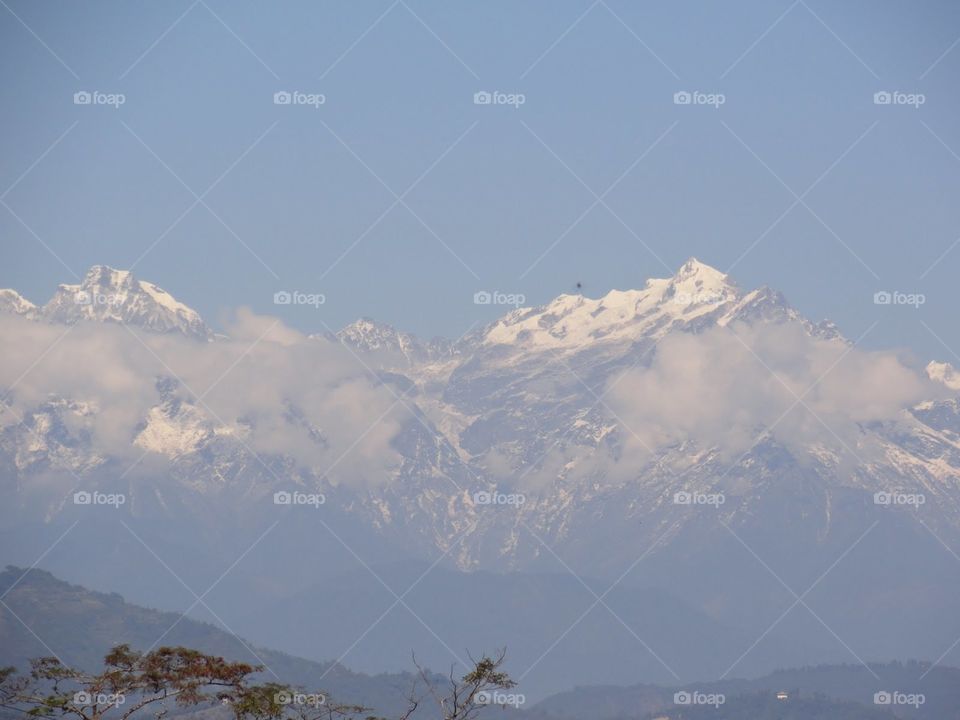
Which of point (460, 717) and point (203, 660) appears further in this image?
point (203, 660)

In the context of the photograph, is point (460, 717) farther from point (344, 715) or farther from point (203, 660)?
point (203, 660)

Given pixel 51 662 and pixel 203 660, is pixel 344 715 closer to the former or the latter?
pixel 203 660

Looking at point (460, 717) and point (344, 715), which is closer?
point (460, 717)

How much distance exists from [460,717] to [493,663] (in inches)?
237

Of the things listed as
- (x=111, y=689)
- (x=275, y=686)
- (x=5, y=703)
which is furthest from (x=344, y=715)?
(x=5, y=703)

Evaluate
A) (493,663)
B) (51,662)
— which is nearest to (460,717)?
(493,663)

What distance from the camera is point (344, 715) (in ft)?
311

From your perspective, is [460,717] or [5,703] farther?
[5,703]

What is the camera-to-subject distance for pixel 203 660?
94.2 meters

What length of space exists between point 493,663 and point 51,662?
2642 cm

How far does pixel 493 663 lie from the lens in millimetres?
91938

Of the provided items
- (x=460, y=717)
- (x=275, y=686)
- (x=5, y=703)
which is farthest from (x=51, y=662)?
(x=460, y=717)

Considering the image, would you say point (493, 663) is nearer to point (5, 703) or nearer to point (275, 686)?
point (275, 686)

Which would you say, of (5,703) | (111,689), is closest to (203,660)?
(111,689)
